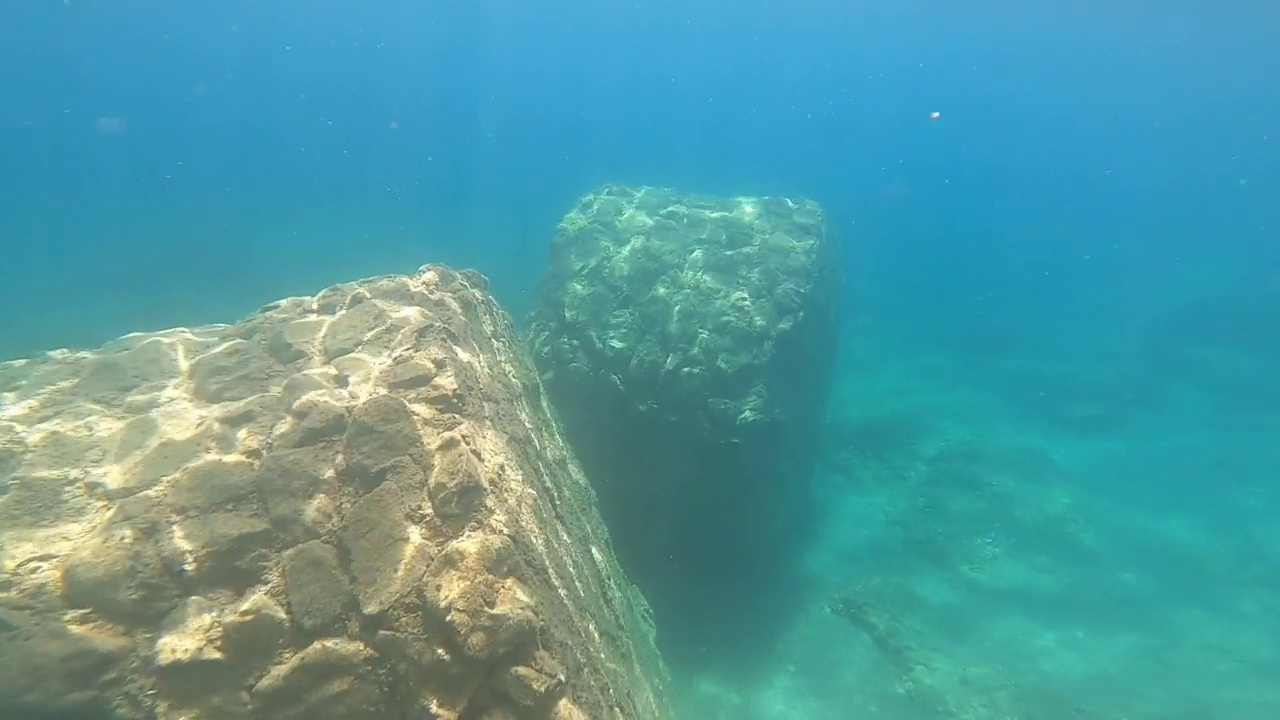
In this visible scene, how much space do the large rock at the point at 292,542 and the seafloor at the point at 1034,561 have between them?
669 cm

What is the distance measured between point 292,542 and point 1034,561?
1425cm

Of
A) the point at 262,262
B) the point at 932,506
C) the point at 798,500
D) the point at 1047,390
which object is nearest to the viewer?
the point at 798,500

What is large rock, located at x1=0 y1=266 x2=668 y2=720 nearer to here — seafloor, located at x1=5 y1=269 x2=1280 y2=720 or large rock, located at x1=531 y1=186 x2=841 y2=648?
large rock, located at x1=531 y1=186 x2=841 y2=648

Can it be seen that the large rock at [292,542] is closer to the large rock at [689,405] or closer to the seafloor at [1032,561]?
the large rock at [689,405]

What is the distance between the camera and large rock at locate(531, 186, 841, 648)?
34.3ft

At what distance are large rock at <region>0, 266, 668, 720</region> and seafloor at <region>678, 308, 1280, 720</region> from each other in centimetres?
669

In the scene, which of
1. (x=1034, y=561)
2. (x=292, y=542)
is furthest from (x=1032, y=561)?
(x=292, y=542)

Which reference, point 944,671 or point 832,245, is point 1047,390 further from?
point 944,671

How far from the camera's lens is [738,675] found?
10375mm

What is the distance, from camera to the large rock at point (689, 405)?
34.3ft

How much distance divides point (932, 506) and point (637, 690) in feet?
37.6

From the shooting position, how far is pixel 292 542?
11.4 ft

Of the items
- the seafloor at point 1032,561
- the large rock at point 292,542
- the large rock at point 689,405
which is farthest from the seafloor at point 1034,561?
the large rock at point 292,542

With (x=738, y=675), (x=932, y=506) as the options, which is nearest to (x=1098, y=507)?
(x=932, y=506)
